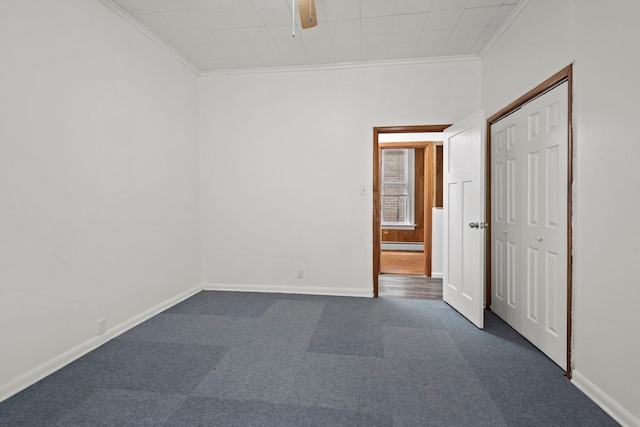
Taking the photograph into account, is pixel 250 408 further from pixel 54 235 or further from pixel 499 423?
pixel 54 235

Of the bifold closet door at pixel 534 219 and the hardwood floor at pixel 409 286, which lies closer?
the bifold closet door at pixel 534 219

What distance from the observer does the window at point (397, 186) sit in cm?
773

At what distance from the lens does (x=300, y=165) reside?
12.1ft

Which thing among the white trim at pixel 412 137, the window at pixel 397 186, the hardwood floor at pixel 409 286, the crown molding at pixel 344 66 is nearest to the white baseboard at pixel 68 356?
the hardwood floor at pixel 409 286

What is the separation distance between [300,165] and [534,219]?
7.97 feet

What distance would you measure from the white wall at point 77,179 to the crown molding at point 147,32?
2.6 inches

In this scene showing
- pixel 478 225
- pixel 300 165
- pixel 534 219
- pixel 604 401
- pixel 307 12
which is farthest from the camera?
pixel 300 165

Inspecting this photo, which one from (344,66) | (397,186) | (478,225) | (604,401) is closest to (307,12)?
(344,66)

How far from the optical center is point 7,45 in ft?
5.74

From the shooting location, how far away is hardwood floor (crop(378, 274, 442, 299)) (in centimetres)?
368

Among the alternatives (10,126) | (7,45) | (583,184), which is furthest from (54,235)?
(583,184)

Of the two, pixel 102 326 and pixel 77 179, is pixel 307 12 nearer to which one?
pixel 77 179

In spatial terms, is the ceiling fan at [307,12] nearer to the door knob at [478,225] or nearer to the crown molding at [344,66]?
the crown molding at [344,66]

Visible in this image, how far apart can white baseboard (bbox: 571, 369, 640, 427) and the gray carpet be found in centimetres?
4
